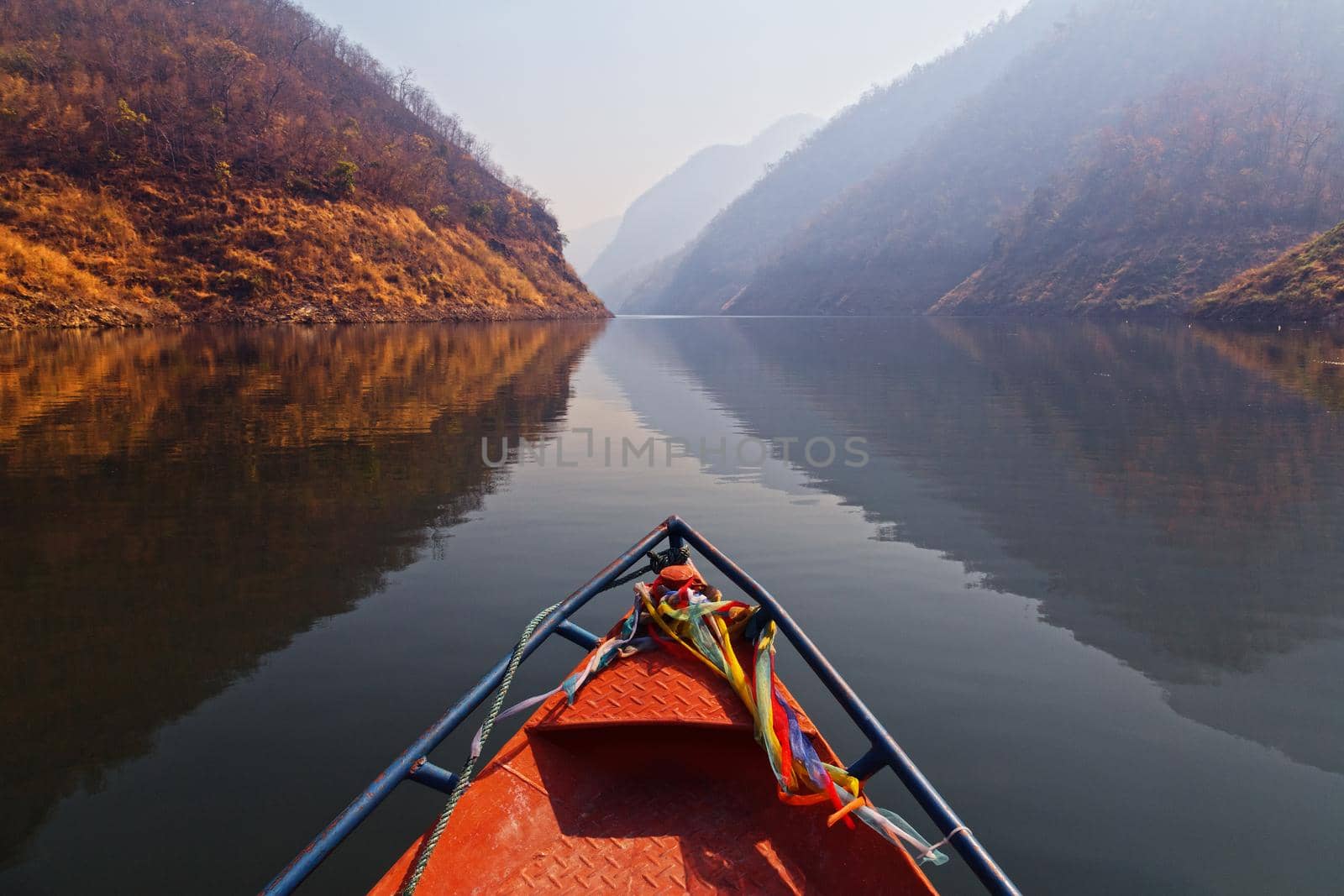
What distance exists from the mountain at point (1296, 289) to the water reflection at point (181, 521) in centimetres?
5884

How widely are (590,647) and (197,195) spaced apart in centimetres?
6674

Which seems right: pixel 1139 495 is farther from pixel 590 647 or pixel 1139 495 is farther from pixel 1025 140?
pixel 1025 140

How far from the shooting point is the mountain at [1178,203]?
8188 cm

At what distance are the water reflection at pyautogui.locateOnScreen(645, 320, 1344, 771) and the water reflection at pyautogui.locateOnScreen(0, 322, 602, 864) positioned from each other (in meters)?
6.63

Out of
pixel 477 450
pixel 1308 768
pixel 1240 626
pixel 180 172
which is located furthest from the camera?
pixel 180 172

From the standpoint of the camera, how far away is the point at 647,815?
3973 mm

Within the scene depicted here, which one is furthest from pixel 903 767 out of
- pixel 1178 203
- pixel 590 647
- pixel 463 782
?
pixel 1178 203

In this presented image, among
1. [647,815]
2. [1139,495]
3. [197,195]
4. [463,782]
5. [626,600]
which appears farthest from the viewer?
[197,195]

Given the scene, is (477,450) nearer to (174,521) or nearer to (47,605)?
(174,521)

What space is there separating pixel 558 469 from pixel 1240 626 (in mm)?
9549

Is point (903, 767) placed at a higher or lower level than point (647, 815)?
higher

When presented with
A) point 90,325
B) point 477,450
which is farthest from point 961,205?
point 477,450

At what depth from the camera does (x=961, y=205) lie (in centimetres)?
14288

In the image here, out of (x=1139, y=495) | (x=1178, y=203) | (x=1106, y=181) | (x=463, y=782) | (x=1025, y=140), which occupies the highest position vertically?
(x=1025, y=140)
